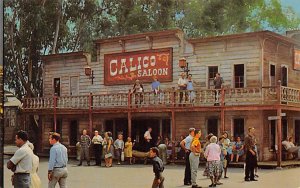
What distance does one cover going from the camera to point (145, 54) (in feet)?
13.6

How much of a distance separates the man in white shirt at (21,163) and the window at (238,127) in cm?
149

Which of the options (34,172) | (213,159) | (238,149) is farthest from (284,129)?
(34,172)

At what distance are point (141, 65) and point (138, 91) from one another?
19cm

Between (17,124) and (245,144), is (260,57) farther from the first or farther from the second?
(17,124)

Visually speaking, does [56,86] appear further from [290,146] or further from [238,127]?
[290,146]

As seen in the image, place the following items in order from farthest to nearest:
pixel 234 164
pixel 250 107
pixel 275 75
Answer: pixel 234 164
pixel 250 107
pixel 275 75

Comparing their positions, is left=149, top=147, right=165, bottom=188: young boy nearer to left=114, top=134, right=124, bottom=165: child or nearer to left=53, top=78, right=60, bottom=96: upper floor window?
left=114, top=134, right=124, bottom=165: child

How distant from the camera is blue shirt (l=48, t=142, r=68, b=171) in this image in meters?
4.18

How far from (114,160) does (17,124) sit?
0.87 meters

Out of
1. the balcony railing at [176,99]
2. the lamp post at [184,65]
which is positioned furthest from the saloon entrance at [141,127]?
the lamp post at [184,65]

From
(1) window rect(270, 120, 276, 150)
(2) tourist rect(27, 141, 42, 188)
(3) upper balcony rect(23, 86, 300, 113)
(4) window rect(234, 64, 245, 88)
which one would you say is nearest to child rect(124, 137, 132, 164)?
(3) upper balcony rect(23, 86, 300, 113)

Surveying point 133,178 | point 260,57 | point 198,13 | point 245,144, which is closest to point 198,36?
point 198,13

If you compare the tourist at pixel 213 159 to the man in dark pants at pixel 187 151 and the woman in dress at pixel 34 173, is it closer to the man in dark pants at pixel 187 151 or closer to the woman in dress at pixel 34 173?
the man in dark pants at pixel 187 151

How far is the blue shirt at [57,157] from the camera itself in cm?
418
